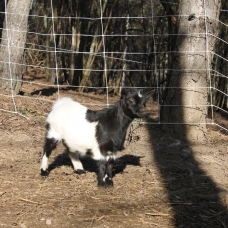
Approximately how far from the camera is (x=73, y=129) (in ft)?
18.0

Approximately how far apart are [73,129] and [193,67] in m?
2.86

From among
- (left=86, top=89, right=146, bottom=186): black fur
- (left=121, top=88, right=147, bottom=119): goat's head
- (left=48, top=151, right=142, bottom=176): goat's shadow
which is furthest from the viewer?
(left=48, top=151, right=142, bottom=176): goat's shadow

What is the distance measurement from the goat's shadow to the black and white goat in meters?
0.65

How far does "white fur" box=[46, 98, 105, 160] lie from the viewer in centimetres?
540

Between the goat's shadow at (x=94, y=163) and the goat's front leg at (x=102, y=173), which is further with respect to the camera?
the goat's shadow at (x=94, y=163)

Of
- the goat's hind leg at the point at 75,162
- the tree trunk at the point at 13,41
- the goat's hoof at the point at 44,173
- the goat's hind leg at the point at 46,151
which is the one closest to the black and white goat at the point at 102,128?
the goat's hind leg at the point at 46,151

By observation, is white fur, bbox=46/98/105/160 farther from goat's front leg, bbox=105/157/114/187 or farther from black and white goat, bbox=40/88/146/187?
goat's front leg, bbox=105/157/114/187

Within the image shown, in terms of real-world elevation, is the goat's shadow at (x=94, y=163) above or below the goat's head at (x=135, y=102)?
below

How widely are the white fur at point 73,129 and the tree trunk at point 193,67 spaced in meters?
2.46

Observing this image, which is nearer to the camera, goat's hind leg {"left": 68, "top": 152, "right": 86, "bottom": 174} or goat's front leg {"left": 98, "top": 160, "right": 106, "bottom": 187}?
goat's front leg {"left": 98, "top": 160, "right": 106, "bottom": 187}

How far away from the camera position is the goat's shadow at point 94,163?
617 centimetres

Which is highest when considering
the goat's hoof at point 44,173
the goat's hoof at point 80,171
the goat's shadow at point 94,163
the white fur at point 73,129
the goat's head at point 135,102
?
the goat's head at point 135,102

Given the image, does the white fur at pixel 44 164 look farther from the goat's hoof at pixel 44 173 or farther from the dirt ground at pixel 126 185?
the dirt ground at pixel 126 185

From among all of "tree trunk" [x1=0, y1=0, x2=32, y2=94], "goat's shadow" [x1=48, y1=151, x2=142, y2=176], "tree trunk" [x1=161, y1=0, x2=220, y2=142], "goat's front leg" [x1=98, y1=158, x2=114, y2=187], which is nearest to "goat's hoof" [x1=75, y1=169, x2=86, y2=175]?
"goat's shadow" [x1=48, y1=151, x2=142, y2=176]
